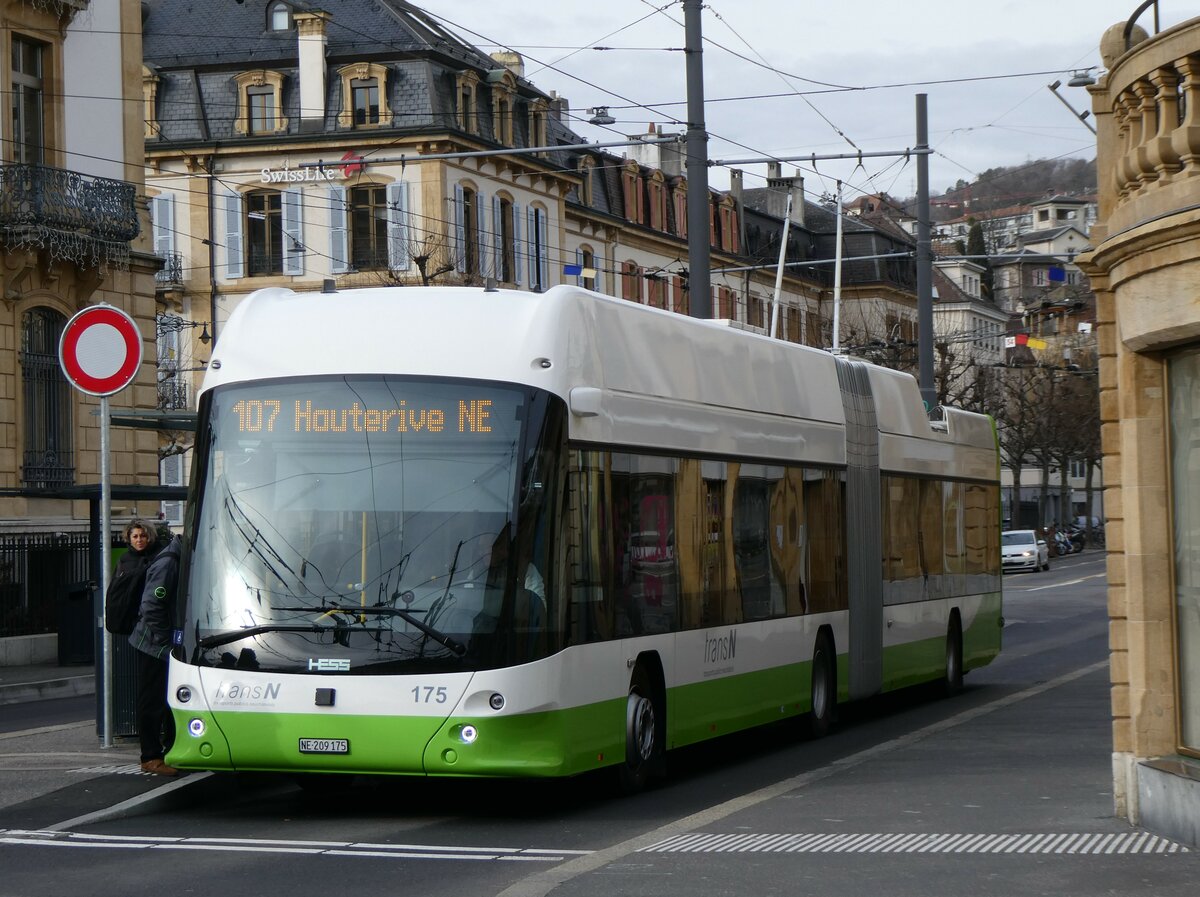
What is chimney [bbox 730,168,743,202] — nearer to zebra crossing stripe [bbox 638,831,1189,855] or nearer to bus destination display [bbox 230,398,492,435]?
bus destination display [bbox 230,398,492,435]

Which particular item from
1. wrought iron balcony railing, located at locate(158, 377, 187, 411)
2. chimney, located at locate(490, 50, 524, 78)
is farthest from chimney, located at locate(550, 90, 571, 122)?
wrought iron balcony railing, located at locate(158, 377, 187, 411)

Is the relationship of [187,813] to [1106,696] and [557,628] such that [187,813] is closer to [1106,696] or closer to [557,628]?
[557,628]

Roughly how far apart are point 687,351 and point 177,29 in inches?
1819

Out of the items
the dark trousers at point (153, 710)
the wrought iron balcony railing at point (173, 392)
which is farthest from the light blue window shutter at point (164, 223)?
the dark trousers at point (153, 710)

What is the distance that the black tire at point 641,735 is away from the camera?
12531mm

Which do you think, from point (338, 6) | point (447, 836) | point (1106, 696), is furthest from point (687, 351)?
point (338, 6)

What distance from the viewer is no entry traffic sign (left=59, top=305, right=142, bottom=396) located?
14.2 meters

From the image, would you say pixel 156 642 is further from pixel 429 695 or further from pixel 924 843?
pixel 924 843

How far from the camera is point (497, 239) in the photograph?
5638 centimetres

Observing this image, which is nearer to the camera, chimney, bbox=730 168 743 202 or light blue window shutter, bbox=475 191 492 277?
light blue window shutter, bbox=475 191 492 277

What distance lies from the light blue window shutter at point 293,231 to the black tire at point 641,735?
43538 millimetres

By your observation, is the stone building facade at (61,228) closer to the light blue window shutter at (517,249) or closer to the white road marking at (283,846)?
the white road marking at (283,846)

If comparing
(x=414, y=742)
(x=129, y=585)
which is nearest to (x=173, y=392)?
(x=129, y=585)

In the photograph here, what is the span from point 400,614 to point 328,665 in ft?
1.58
